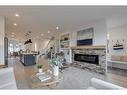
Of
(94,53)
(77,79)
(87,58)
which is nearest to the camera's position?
(77,79)

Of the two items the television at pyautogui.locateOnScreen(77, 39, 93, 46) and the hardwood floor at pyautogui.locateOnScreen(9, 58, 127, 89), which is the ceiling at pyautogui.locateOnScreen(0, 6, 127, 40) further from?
the hardwood floor at pyautogui.locateOnScreen(9, 58, 127, 89)

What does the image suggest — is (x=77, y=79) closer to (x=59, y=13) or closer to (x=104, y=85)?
(x=59, y=13)

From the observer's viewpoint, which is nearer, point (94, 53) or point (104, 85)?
point (104, 85)

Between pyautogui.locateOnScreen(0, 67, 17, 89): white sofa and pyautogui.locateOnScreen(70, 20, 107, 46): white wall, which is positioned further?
pyautogui.locateOnScreen(70, 20, 107, 46): white wall

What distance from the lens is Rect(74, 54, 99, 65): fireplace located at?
23.2ft

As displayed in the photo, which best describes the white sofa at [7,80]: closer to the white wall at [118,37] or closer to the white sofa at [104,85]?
the white sofa at [104,85]

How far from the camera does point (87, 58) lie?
7828 millimetres

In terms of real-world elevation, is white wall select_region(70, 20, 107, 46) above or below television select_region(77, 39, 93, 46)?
above

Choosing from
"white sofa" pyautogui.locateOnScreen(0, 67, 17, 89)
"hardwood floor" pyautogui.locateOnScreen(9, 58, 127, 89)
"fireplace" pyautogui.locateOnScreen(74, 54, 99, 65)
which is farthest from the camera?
"fireplace" pyautogui.locateOnScreen(74, 54, 99, 65)

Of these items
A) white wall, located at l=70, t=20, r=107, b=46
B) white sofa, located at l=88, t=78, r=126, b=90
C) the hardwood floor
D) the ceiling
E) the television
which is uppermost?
the ceiling

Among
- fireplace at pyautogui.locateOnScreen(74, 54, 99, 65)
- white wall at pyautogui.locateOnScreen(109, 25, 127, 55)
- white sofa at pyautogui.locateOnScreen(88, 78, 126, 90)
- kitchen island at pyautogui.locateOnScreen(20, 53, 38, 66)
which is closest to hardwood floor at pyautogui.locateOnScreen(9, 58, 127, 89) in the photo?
fireplace at pyautogui.locateOnScreen(74, 54, 99, 65)

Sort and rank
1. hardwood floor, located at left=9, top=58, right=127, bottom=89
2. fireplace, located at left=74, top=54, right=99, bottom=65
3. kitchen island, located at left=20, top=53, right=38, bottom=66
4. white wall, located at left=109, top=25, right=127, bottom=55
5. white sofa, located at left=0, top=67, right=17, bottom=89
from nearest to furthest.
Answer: white sofa, located at left=0, top=67, right=17, bottom=89 → hardwood floor, located at left=9, top=58, right=127, bottom=89 → fireplace, located at left=74, top=54, right=99, bottom=65 → white wall, located at left=109, top=25, right=127, bottom=55 → kitchen island, located at left=20, top=53, right=38, bottom=66

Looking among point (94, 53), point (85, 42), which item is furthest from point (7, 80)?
point (85, 42)
